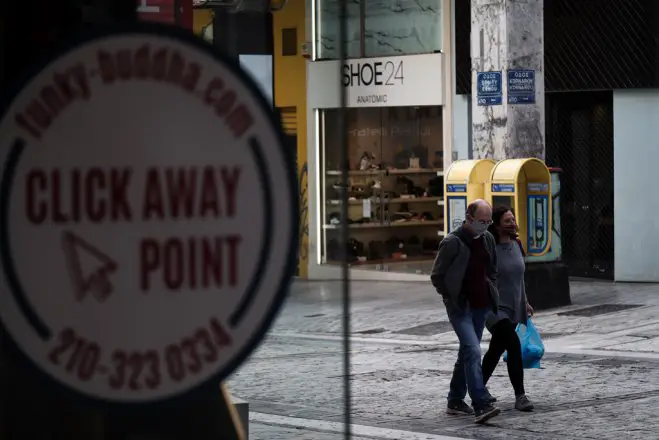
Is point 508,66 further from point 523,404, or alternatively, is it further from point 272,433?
point 272,433

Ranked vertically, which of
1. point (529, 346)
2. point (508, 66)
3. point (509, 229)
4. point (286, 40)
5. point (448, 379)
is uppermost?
point (508, 66)

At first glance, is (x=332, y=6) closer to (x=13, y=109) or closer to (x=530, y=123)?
(x=13, y=109)

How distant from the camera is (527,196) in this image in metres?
16.7

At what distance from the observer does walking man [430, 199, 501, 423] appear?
10023mm

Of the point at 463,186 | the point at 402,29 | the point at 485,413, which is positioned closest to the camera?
the point at 485,413

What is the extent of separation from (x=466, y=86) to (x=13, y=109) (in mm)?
18475

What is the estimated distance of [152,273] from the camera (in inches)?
103

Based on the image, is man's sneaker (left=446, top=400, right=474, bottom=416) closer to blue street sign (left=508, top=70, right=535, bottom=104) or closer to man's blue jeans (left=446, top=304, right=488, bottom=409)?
man's blue jeans (left=446, top=304, right=488, bottom=409)

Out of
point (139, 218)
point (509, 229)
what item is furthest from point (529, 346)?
point (139, 218)

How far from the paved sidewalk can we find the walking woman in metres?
0.28

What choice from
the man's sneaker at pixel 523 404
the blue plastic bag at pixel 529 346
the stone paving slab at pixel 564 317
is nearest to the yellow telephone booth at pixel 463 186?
the stone paving slab at pixel 564 317

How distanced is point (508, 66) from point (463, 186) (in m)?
1.62

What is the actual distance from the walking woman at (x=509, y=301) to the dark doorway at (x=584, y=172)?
9.93 metres

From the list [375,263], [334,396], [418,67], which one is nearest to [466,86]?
[418,67]
